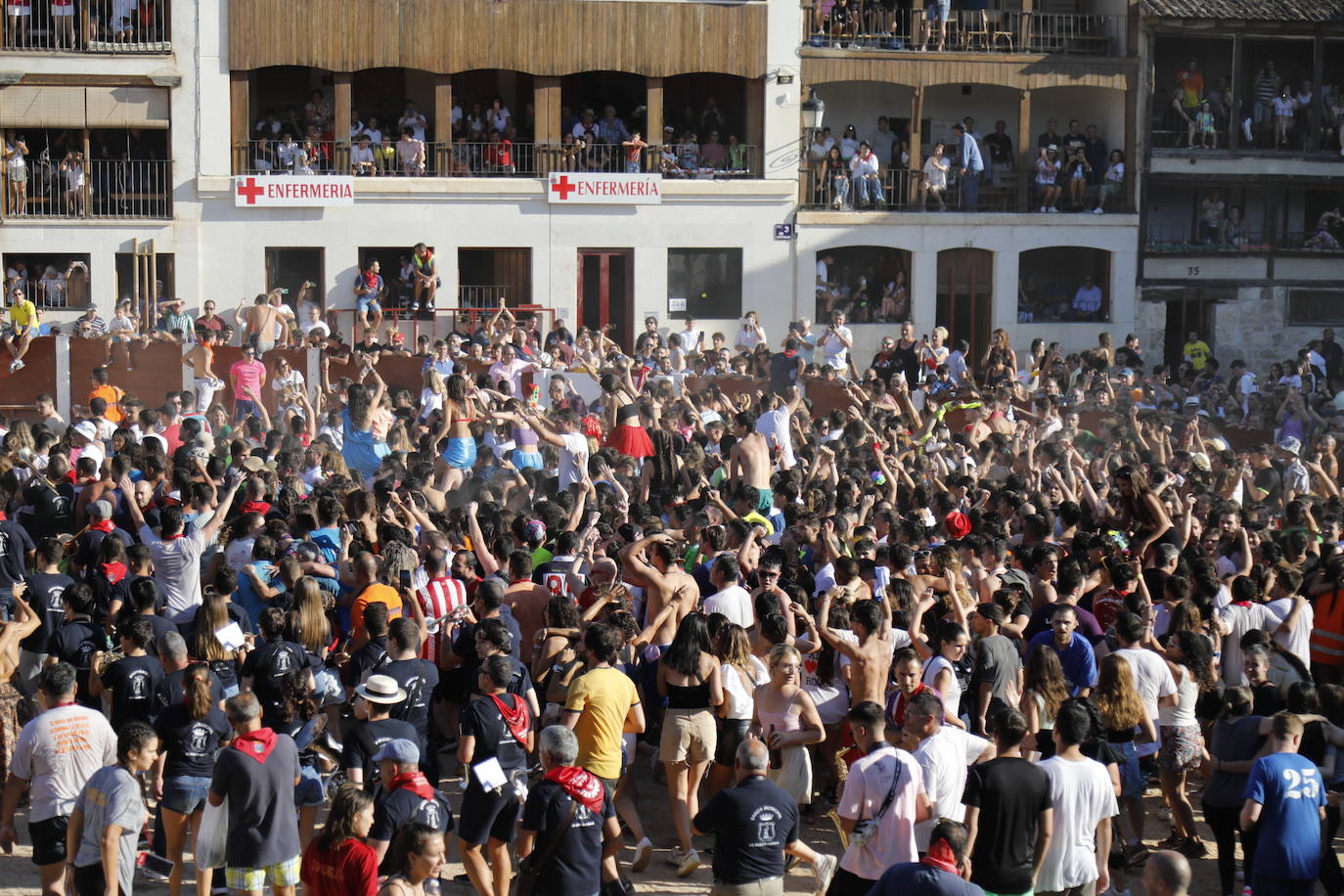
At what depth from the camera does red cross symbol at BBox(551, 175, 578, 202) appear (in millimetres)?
29078

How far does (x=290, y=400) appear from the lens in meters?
18.4

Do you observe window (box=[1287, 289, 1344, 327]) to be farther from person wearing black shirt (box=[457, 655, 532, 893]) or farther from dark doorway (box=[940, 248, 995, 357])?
person wearing black shirt (box=[457, 655, 532, 893])

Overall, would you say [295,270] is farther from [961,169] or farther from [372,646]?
[372,646]

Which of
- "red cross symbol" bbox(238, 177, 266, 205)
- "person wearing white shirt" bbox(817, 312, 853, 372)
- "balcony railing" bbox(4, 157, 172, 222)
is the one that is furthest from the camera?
"red cross symbol" bbox(238, 177, 266, 205)

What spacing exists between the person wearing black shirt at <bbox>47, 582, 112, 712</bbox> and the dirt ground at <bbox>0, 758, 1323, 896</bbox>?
97 cm

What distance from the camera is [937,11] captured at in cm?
3045

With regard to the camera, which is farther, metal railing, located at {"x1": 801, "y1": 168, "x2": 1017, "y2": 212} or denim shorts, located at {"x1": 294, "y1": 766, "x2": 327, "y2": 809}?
metal railing, located at {"x1": 801, "y1": 168, "x2": 1017, "y2": 212}

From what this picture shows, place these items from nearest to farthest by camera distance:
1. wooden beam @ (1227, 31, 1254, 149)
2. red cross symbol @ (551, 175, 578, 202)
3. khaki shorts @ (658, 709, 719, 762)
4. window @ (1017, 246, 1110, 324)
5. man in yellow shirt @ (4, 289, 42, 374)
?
1. khaki shorts @ (658, 709, 719, 762)
2. man in yellow shirt @ (4, 289, 42, 374)
3. red cross symbol @ (551, 175, 578, 202)
4. wooden beam @ (1227, 31, 1254, 149)
5. window @ (1017, 246, 1110, 324)

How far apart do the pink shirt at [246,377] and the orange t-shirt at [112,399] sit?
1.27m

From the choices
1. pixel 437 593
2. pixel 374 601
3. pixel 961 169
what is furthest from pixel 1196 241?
pixel 374 601

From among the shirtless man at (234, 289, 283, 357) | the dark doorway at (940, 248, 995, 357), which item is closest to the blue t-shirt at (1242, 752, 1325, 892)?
the shirtless man at (234, 289, 283, 357)

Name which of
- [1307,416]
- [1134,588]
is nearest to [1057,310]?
[1307,416]

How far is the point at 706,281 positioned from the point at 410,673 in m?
21.9

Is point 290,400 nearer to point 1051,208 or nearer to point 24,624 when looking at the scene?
point 24,624
